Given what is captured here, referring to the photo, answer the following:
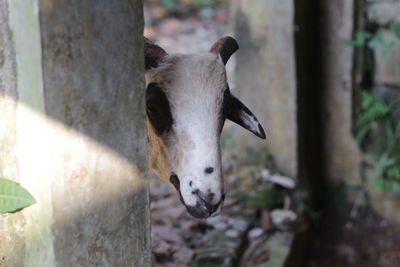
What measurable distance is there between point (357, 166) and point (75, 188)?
3474 millimetres

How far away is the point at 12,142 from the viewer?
178cm

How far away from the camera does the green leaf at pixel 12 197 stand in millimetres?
1728

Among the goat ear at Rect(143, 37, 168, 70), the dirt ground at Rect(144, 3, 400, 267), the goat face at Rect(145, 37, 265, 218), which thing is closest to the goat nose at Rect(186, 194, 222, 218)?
the goat face at Rect(145, 37, 265, 218)

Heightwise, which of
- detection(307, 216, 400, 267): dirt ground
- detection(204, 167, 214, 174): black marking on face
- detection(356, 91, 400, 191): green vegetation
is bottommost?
detection(307, 216, 400, 267): dirt ground

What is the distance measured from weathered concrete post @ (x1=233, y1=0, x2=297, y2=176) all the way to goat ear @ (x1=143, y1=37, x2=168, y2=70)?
90.0 inches

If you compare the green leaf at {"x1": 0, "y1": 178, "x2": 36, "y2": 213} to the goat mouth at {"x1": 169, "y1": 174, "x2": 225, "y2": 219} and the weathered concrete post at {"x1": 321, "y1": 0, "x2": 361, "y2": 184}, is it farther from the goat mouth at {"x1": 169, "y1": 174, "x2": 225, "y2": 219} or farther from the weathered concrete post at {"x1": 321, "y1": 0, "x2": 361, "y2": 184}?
the weathered concrete post at {"x1": 321, "y1": 0, "x2": 361, "y2": 184}

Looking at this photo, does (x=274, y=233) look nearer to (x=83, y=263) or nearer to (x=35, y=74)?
(x=83, y=263)

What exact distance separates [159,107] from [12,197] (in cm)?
59

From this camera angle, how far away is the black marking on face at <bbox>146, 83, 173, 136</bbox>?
209cm

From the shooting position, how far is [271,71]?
14.6ft

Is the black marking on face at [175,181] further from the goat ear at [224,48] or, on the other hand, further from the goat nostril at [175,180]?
the goat ear at [224,48]

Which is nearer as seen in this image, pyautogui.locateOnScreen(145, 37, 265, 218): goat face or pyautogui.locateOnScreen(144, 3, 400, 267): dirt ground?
pyautogui.locateOnScreen(145, 37, 265, 218): goat face

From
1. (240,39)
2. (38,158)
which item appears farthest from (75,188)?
(240,39)

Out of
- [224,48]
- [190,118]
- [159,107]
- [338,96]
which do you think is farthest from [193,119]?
[338,96]
